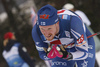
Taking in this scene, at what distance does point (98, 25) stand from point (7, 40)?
3498 mm

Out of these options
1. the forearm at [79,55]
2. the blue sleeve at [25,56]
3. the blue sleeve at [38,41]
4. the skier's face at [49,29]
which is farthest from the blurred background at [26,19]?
the skier's face at [49,29]

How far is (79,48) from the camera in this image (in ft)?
6.06

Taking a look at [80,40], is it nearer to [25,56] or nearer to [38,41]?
[38,41]

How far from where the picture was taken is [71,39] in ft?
6.18

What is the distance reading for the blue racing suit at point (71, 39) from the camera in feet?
5.65

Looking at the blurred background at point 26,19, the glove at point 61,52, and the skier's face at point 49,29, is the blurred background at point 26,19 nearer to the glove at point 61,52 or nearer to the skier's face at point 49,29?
the glove at point 61,52

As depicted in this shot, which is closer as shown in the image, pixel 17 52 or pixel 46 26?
pixel 46 26

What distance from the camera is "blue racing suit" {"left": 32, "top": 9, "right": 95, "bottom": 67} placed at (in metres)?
1.72

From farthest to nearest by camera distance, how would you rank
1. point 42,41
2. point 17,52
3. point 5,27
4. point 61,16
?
point 5,27 → point 17,52 → point 42,41 → point 61,16

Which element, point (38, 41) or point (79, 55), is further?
point (38, 41)

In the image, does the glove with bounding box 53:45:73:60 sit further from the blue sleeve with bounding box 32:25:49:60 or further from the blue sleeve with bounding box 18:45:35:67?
the blue sleeve with bounding box 18:45:35:67

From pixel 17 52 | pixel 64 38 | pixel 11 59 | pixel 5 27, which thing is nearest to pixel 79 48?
pixel 64 38

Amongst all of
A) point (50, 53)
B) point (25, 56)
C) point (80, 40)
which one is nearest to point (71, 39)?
point (80, 40)

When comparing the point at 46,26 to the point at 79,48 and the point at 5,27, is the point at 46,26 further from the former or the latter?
the point at 5,27
